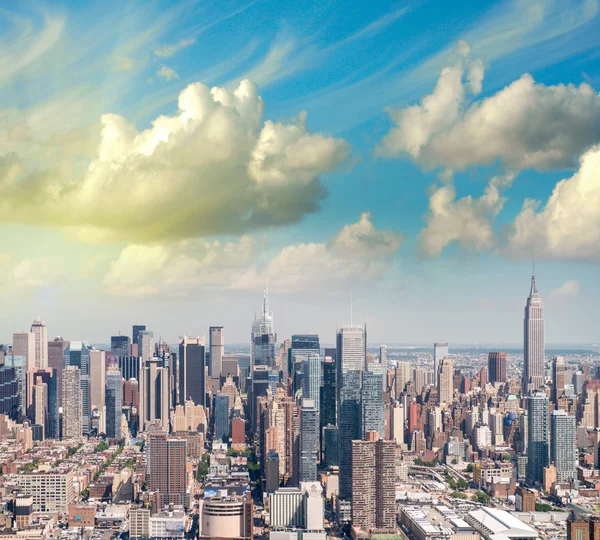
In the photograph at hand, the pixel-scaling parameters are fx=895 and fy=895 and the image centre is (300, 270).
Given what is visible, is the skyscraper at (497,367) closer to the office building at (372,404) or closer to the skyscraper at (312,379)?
the skyscraper at (312,379)

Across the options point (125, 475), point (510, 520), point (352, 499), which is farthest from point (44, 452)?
point (510, 520)

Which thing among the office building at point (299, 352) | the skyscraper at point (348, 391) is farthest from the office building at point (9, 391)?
the skyscraper at point (348, 391)

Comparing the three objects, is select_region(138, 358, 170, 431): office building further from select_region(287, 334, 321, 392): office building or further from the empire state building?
the empire state building

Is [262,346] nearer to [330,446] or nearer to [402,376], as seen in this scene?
[402,376]

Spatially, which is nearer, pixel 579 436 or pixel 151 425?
pixel 579 436

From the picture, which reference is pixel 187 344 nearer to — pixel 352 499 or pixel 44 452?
pixel 44 452

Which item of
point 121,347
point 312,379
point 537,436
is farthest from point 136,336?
point 537,436
